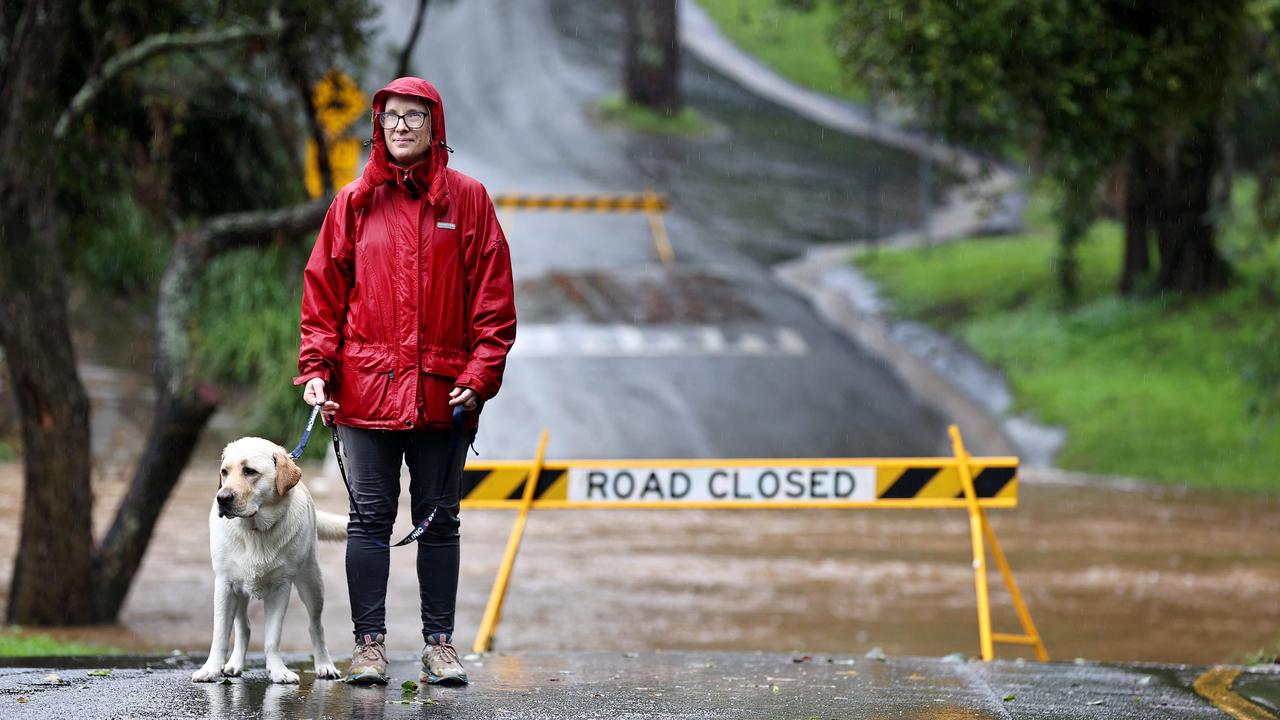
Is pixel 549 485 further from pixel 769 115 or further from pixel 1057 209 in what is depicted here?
pixel 769 115

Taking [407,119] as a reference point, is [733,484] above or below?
below

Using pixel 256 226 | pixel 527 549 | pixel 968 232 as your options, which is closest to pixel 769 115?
pixel 968 232

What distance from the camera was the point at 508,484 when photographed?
8.67 m

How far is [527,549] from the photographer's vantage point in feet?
55.9

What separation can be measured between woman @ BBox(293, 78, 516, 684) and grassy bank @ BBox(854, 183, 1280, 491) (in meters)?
14.2

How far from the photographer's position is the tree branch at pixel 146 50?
12255 millimetres

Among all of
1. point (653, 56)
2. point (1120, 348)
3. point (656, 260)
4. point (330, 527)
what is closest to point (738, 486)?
point (330, 527)

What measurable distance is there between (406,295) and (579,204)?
91.3 ft

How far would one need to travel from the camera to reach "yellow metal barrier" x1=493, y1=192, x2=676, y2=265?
3328cm

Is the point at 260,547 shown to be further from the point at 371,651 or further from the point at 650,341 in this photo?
the point at 650,341

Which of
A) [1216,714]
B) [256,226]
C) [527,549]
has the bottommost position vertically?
[527,549]

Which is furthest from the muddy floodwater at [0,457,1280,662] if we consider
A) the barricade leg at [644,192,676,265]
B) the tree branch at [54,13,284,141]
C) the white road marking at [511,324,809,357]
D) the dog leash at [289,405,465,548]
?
the barricade leg at [644,192,676,265]

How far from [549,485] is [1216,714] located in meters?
3.61

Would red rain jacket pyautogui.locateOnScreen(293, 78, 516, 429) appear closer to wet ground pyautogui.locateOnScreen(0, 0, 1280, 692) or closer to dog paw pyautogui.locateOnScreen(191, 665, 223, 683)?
dog paw pyautogui.locateOnScreen(191, 665, 223, 683)
